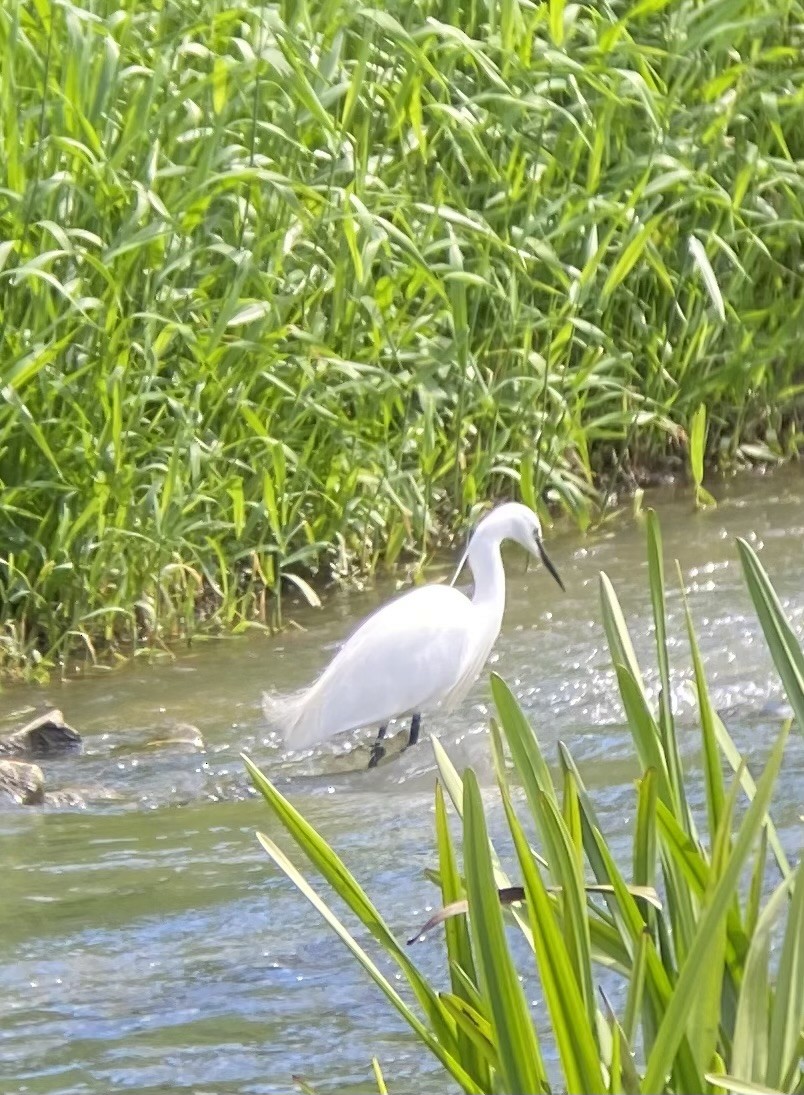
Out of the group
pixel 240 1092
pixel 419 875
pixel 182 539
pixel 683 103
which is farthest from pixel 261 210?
pixel 240 1092

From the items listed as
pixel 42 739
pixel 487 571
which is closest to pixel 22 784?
pixel 42 739

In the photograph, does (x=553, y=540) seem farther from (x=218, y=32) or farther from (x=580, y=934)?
(x=580, y=934)

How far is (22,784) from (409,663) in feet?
3.41

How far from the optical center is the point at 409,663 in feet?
14.0

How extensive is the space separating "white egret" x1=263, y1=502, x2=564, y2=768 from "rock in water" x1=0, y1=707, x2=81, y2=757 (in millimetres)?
468

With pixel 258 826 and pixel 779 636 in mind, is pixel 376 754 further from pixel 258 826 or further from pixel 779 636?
pixel 779 636

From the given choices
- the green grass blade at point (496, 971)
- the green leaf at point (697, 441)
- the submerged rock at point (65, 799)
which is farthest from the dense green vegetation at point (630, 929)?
the green leaf at point (697, 441)

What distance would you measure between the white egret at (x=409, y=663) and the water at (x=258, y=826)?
0.11 m

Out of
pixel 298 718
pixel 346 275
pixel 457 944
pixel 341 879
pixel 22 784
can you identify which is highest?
pixel 346 275

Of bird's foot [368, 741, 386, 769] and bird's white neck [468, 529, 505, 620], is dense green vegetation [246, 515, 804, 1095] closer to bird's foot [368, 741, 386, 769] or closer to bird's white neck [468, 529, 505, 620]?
bird's foot [368, 741, 386, 769]

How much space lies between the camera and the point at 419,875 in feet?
9.87

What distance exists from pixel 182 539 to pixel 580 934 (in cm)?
331

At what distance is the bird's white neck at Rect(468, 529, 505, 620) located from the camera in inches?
176

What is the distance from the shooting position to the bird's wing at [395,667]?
424 centimetres
